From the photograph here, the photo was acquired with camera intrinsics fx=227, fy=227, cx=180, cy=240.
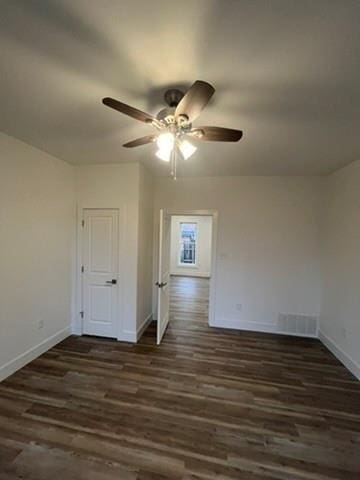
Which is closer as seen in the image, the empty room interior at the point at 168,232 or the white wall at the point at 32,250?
the empty room interior at the point at 168,232

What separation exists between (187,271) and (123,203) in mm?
5815

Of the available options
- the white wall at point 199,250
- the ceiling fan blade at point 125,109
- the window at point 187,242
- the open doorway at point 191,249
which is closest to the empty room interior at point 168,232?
the ceiling fan blade at point 125,109

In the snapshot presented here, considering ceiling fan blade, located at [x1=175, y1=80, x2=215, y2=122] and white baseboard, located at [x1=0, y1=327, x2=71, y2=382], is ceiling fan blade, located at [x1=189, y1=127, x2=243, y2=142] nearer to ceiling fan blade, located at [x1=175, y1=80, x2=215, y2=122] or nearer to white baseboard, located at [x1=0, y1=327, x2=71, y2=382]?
ceiling fan blade, located at [x1=175, y1=80, x2=215, y2=122]

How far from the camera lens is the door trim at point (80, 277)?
3393 millimetres

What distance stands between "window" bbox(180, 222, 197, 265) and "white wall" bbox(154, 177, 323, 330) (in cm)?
481

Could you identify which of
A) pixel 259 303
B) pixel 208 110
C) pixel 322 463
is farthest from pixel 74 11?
pixel 259 303

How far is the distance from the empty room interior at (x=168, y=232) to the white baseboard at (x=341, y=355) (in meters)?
0.03

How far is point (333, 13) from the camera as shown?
1004 millimetres

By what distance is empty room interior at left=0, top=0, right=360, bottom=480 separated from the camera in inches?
48.0

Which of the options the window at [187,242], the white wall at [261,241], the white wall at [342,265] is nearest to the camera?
the white wall at [342,265]

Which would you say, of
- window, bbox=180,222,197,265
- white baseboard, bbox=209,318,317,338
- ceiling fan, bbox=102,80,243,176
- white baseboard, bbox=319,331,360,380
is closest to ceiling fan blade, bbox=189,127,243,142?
ceiling fan, bbox=102,80,243,176

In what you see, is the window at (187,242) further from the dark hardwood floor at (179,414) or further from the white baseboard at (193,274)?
the dark hardwood floor at (179,414)

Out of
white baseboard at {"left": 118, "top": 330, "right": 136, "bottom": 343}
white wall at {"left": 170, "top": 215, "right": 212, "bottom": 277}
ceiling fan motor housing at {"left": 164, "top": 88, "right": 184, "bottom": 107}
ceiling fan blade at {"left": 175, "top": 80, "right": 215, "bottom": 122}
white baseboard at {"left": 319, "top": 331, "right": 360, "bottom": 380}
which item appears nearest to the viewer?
ceiling fan blade at {"left": 175, "top": 80, "right": 215, "bottom": 122}

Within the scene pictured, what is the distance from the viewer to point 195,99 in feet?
4.25
